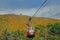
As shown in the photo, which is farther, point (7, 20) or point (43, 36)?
point (7, 20)

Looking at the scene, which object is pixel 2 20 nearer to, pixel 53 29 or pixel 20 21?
pixel 20 21

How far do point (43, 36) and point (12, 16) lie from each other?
52.1 m

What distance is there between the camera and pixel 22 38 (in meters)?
45.4

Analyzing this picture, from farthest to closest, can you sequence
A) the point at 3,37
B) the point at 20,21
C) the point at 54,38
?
the point at 20,21 < the point at 54,38 < the point at 3,37

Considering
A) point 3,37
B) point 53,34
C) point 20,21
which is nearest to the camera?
point 3,37

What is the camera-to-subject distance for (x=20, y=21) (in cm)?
9675

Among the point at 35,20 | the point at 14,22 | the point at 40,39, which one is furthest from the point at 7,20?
the point at 40,39

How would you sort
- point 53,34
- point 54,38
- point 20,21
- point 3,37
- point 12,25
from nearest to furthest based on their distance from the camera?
point 3,37, point 54,38, point 53,34, point 12,25, point 20,21

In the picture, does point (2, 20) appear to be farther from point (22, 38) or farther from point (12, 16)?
point (22, 38)

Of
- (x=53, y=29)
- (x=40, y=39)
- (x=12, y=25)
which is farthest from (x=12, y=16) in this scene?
(x=40, y=39)

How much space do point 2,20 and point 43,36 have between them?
4442 cm

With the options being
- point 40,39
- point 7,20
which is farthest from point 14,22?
point 40,39

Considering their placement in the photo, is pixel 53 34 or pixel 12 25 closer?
pixel 53 34

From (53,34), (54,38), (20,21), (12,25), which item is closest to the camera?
(54,38)
